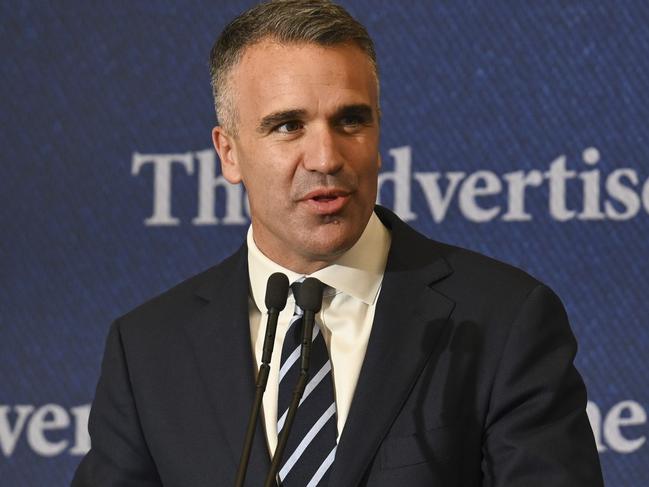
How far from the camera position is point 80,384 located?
257 cm

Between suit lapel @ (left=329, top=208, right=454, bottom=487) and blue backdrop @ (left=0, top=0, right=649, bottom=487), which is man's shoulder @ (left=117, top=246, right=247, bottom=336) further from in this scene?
blue backdrop @ (left=0, top=0, right=649, bottom=487)

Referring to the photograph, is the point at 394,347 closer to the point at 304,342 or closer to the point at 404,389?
the point at 404,389

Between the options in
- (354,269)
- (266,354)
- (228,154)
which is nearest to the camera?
(266,354)

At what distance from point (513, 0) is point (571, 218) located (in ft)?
1.57

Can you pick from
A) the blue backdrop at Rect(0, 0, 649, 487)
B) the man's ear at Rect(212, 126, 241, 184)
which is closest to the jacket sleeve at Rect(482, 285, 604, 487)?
the man's ear at Rect(212, 126, 241, 184)

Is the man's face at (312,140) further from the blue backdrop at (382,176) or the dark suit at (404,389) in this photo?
the blue backdrop at (382,176)

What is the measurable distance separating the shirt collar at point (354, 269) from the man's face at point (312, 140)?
0.10ft

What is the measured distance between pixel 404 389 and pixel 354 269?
212mm

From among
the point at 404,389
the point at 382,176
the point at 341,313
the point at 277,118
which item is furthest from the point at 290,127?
the point at 382,176

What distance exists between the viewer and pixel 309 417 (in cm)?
162

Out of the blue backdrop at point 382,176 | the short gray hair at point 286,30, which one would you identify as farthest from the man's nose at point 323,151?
the blue backdrop at point 382,176

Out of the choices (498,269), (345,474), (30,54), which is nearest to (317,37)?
(498,269)

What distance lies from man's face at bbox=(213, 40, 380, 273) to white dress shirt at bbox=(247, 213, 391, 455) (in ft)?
0.14

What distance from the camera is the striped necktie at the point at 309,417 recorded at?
158 cm
